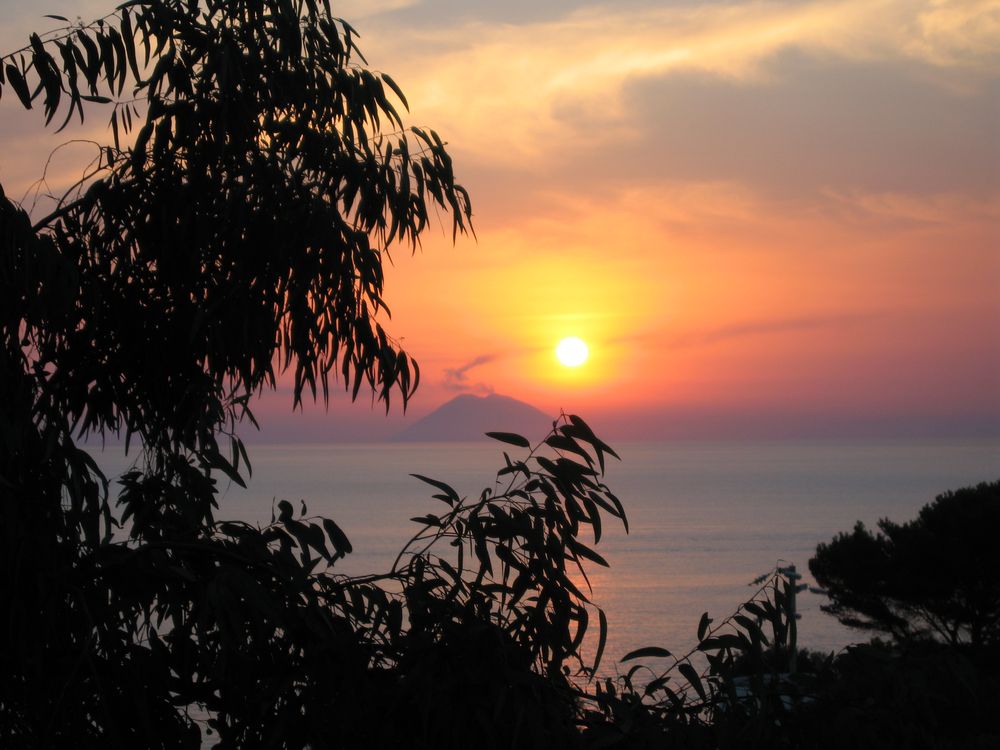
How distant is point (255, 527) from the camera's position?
3.02m

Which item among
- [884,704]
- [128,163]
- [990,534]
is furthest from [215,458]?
[990,534]

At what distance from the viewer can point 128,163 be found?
3.19 metres

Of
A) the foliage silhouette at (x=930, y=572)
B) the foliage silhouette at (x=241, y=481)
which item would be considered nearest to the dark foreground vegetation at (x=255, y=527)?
the foliage silhouette at (x=241, y=481)

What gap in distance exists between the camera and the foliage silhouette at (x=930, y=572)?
18125 millimetres

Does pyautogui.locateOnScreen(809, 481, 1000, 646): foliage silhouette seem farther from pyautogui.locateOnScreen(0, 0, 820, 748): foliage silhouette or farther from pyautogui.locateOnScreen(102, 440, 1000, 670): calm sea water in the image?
pyautogui.locateOnScreen(0, 0, 820, 748): foliage silhouette

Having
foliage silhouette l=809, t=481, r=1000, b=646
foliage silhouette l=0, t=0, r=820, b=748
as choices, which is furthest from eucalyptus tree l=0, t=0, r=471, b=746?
foliage silhouette l=809, t=481, r=1000, b=646

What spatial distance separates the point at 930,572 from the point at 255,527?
1815 centimetres

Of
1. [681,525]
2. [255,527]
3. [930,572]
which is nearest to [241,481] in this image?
[255,527]

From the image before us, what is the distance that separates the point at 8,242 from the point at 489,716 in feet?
5.44

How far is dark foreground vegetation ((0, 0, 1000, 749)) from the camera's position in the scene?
2.25 metres

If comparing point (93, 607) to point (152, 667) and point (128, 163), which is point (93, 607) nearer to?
point (152, 667)

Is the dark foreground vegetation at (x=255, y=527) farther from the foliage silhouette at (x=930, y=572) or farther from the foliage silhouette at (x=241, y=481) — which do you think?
the foliage silhouette at (x=930, y=572)

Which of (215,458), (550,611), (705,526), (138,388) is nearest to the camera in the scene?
(550,611)

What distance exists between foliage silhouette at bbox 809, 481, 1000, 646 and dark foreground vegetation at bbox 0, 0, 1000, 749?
16.8 metres
